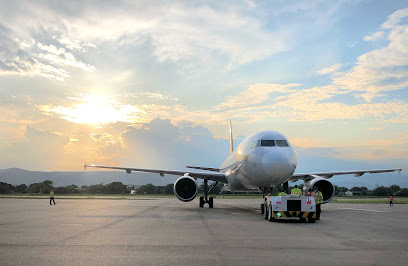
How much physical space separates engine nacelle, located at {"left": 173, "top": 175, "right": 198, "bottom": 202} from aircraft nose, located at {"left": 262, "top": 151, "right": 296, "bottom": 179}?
7236mm

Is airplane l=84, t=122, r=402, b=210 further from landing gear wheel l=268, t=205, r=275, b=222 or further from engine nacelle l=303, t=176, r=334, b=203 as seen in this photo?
landing gear wheel l=268, t=205, r=275, b=222

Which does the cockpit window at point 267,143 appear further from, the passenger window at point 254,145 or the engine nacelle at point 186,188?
the engine nacelle at point 186,188

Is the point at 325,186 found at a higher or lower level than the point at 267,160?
lower

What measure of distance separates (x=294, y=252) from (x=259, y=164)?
11587 millimetres

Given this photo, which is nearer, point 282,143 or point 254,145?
point 282,143

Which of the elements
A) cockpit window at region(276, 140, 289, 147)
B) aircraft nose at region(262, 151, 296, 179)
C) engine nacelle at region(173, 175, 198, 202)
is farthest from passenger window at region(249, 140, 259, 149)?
engine nacelle at region(173, 175, 198, 202)

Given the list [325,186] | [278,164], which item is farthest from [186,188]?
[325,186]

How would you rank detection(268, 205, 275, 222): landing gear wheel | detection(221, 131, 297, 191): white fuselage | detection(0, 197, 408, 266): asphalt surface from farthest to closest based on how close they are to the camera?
detection(221, 131, 297, 191): white fuselage < detection(268, 205, 275, 222): landing gear wheel < detection(0, 197, 408, 266): asphalt surface

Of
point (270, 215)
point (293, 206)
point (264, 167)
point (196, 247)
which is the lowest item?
point (196, 247)

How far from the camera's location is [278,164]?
Result: 19.3 m

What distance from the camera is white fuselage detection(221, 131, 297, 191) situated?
63.8 feet

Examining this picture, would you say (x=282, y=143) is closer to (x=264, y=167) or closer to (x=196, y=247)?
(x=264, y=167)

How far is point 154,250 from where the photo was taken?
28.4 feet

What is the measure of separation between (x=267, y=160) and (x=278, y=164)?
58 centimetres
